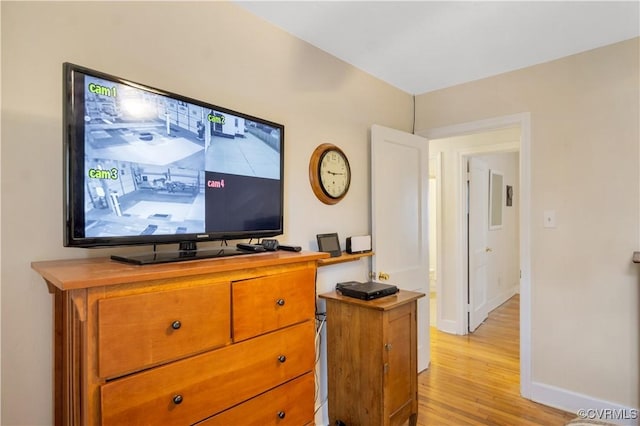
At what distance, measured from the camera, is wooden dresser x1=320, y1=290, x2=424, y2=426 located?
6.21 ft

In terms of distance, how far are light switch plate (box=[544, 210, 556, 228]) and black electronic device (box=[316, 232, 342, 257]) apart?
158 cm

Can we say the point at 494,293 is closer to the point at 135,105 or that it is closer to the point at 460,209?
the point at 460,209

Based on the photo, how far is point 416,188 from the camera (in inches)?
118

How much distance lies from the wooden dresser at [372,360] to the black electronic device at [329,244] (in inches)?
10.9

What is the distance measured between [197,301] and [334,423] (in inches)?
59.1

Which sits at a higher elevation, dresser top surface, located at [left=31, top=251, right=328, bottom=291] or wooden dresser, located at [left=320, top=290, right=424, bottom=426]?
dresser top surface, located at [left=31, top=251, right=328, bottom=291]

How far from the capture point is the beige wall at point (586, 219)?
220 centimetres

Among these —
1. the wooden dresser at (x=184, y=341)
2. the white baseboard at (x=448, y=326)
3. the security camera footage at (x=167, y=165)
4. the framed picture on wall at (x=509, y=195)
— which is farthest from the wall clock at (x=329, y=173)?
the framed picture on wall at (x=509, y=195)

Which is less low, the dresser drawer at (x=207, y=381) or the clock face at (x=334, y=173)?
the clock face at (x=334, y=173)

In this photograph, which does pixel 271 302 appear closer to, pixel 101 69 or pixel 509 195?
pixel 101 69

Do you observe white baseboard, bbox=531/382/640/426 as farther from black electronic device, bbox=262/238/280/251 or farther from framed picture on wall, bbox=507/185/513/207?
framed picture on wall, bbox=507/185/513/207

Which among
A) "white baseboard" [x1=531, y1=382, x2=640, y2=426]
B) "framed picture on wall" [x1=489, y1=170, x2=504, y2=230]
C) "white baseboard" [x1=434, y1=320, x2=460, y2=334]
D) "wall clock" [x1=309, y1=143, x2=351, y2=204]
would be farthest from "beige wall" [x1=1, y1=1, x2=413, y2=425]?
"framed picture on wall" [x1=489, y1=170, x2=504, y2=230]

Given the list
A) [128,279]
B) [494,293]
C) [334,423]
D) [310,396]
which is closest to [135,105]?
[128,279]

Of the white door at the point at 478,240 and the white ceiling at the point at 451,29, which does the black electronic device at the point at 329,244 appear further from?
the white door at the point at 478,240
